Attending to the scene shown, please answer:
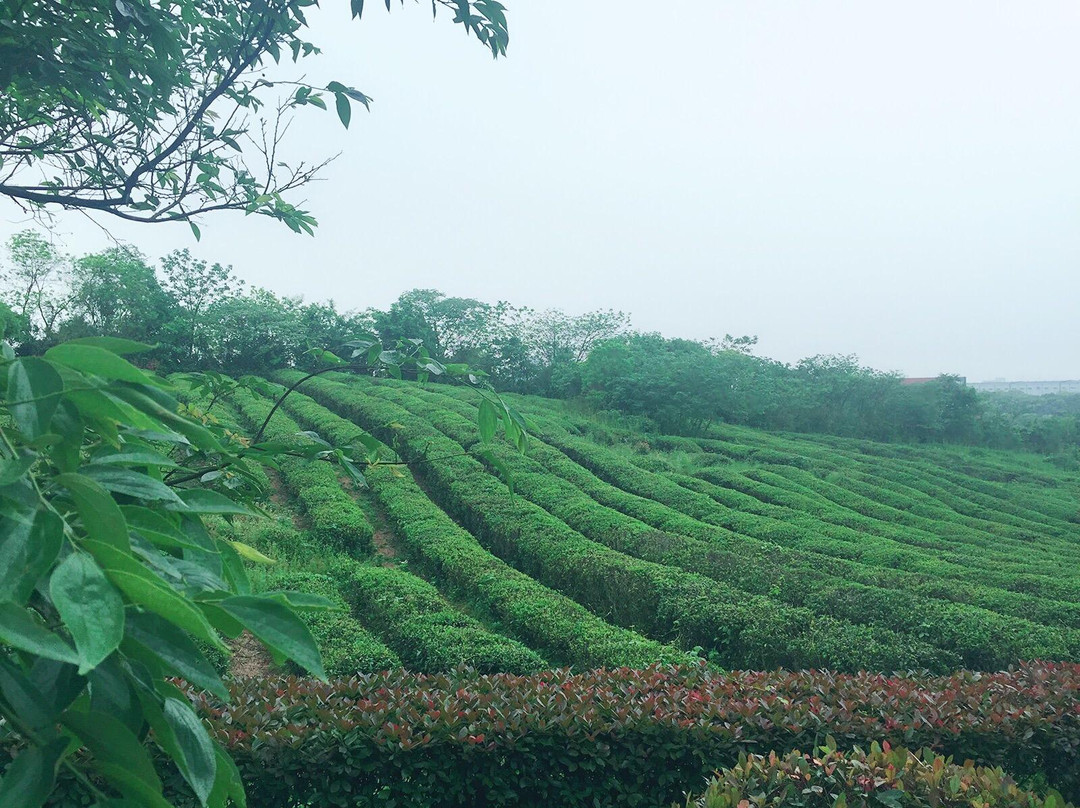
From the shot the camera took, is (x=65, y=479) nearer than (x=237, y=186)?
Yes

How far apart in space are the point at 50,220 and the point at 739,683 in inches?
167

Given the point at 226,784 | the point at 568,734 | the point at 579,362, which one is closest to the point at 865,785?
the point at 568,734

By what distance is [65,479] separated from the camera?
0.60 meters

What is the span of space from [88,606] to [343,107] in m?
1.81

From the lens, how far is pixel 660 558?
1091cm

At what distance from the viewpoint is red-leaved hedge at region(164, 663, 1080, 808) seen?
357 cm

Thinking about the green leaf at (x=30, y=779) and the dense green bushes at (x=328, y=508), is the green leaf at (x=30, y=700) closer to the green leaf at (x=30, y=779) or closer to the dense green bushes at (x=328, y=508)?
the green leaf at (x=30, y=779)

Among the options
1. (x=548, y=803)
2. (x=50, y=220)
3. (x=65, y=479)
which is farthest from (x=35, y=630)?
(x=548, y=803)

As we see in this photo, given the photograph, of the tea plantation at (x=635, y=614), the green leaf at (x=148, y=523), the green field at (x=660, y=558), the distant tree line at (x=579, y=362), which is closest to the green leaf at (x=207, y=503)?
the green leaf at (x=148, y=523)

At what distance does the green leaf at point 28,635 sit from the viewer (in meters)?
0.52

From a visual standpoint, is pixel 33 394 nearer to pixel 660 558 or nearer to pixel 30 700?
pixel 30 700

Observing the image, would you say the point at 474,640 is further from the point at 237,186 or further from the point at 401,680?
the point at 237,186

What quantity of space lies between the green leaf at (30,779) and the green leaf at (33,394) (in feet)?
0.87

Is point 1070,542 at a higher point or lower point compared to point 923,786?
lower
